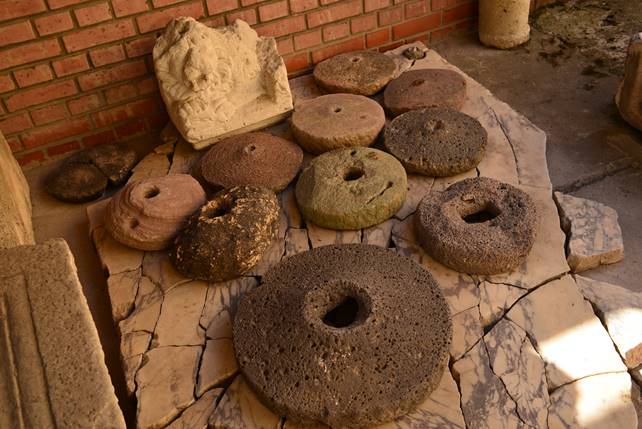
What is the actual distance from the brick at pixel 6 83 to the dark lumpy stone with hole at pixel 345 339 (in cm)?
193

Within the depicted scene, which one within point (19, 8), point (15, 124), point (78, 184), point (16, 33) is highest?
point (19, 8)

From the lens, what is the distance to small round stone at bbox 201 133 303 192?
283cm

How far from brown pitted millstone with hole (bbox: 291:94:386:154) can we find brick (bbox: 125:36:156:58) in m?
0.92

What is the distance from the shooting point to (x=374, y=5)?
3.75 m

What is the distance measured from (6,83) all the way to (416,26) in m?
2.67

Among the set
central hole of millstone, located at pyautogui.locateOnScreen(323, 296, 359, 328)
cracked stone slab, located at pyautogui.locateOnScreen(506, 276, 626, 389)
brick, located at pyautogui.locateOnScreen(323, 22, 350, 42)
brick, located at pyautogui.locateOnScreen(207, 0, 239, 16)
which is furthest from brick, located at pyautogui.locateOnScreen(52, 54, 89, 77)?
cracked stone slab, located at pyautogui.locateOnScreen(506, 276, 626, 389)

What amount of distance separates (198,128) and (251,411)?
65.4 inches

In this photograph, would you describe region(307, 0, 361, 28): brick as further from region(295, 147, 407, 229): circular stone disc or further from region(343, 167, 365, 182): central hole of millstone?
region(343, 167, 365, 182): central hole of millstone

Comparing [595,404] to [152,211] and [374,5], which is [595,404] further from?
[374,5]

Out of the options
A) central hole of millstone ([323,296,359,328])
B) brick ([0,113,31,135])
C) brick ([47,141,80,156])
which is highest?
brick ([0,113,31,135])

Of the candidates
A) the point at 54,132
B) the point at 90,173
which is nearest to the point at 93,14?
the point at 54,132

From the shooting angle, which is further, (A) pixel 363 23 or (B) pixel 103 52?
(A) pixel 363 23

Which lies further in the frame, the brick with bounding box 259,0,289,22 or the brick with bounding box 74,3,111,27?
the brick with bounding box 259,0,289,22

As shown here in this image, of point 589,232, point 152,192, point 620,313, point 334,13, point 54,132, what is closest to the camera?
point 620,313
